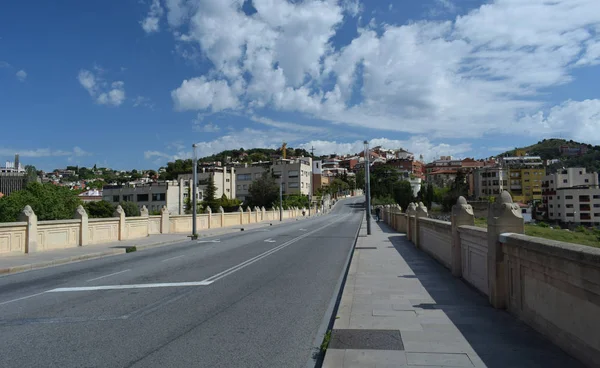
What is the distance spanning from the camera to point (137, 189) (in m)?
114

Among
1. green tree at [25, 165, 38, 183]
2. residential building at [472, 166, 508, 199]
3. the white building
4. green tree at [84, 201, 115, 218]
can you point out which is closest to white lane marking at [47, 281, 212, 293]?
green tree at [84, 201, 115, 218]

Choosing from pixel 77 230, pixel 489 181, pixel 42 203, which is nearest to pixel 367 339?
pixel 77 230

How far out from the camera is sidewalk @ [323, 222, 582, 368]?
488 centimetres

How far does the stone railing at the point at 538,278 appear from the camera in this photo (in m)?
4.29

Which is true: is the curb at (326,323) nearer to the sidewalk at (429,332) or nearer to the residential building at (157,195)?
the sidewalk at (429,332)

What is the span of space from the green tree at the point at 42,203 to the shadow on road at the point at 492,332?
153 ft

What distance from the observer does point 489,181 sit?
127438 mm

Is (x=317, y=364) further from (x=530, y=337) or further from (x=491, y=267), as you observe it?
(x=491, y=267)

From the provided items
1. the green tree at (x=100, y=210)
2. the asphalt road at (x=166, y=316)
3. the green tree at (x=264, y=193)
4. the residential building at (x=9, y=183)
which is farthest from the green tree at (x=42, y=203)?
the residential building at (x=9, y=183)

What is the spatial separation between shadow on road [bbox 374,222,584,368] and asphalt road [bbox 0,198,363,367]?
214 cm

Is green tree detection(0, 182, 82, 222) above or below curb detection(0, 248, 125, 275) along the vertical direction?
above

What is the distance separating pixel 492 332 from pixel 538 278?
0.98 metres

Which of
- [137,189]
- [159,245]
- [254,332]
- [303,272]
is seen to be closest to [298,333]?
[254,332]

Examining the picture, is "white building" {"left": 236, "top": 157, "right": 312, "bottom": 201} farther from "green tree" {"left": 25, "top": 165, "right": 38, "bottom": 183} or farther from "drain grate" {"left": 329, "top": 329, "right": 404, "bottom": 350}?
"drain grate" {"left": 329, "top": 329, "right": 404, "bottom": 350}
